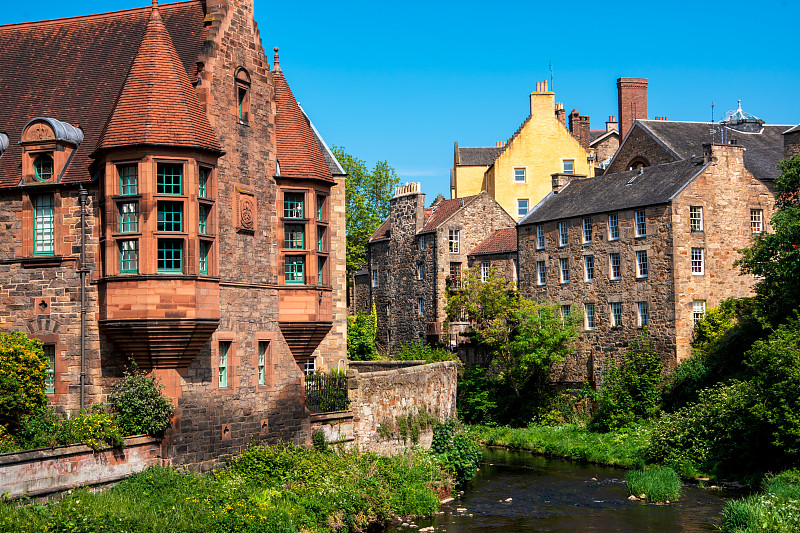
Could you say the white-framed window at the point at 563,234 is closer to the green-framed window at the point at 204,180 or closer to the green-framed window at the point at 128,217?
the green-framed window at the point at 204,180

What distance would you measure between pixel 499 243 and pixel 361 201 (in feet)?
49.3

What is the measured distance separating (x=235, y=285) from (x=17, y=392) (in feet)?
20.7

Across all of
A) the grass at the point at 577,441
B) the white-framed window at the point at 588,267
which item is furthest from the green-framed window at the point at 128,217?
the white-framed window at the point at 588,267

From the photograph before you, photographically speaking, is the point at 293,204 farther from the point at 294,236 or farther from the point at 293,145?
the point at 293,145

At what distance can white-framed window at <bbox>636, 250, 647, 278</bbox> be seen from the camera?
1784 inches

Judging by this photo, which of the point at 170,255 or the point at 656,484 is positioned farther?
the point at 656,484

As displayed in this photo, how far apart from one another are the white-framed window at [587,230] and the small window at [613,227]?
149 centimetres

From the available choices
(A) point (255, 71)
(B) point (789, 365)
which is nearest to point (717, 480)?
(B) point (789, 365)

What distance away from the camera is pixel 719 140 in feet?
167

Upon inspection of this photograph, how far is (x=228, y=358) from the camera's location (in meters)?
24.8

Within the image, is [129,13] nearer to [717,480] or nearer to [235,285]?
[235,285]

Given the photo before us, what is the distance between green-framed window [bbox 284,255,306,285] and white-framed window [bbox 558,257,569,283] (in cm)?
2558

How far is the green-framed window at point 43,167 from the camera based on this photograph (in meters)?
23.8

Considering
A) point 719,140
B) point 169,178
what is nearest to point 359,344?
point 719,140
